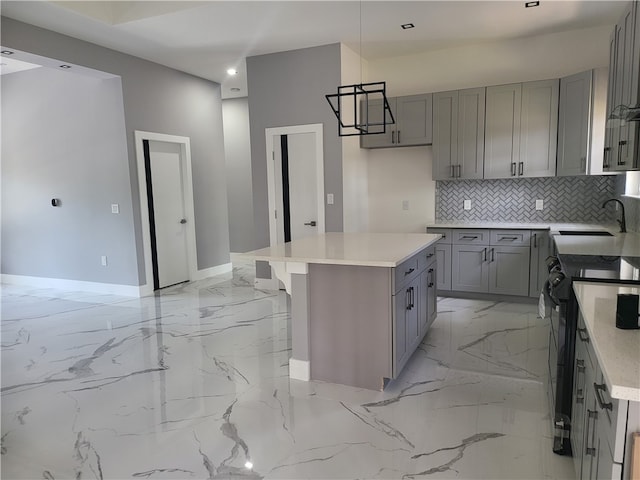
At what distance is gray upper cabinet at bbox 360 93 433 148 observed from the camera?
495cm

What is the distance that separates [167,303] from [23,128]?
344cm

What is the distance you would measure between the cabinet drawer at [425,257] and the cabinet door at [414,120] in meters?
1.90

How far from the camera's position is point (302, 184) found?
5238 millimetres

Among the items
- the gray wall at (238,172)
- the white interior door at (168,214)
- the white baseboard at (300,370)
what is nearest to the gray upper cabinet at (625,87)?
the white baseboard at (300,370)

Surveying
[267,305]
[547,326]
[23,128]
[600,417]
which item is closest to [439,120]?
[547,326]

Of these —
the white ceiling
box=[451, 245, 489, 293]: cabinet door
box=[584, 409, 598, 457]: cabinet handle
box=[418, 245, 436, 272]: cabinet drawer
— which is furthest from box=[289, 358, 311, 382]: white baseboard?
the white ceiling

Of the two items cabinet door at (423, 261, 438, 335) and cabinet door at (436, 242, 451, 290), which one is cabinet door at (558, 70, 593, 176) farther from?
cabinet door at (423, 261, 438, 335)

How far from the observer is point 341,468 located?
2.04 meters

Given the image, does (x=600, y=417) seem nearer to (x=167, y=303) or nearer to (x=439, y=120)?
(x=439, y=120)

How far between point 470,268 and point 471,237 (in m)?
0.35


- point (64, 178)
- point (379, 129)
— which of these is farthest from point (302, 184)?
point (64, 178)

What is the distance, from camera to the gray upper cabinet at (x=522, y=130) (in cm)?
444

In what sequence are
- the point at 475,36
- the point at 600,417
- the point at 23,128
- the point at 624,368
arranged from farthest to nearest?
the point at 23,128 → the point at 475,36 → the point at 600,417 → the point at 624,368

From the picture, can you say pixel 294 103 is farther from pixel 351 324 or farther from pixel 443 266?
pixel 351 324
